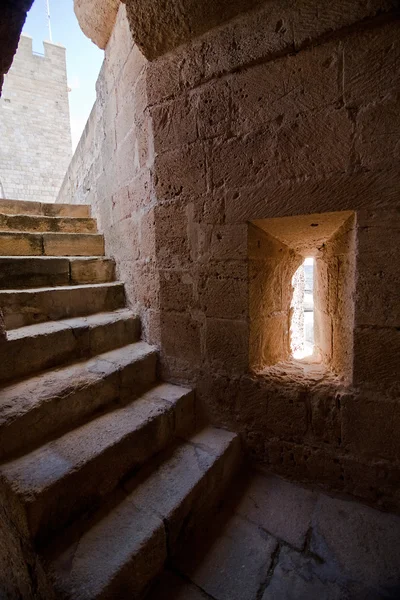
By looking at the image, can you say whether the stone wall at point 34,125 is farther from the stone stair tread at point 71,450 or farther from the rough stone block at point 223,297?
the stone stair tread at point 71,450

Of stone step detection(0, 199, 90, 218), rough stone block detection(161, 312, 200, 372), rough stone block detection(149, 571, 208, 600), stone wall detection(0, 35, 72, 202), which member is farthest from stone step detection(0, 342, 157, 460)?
stone wall detection(0, 35, 72, 202)

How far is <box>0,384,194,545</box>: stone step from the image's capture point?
3.63ft

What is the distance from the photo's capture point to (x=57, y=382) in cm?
159

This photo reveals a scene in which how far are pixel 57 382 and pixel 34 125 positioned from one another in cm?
1570

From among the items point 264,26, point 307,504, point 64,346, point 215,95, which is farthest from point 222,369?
point 264,26

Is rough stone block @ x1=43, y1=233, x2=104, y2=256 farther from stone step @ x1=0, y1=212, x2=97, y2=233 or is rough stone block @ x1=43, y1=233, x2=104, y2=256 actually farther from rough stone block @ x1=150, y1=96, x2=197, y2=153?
rough stone block @ x1=150, y1=96, x2=197, y2=153

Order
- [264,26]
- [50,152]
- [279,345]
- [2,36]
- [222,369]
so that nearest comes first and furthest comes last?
1. [2,36]
2. [264,26]
3. [222,369]
4. [279,345]
5. [50,152]

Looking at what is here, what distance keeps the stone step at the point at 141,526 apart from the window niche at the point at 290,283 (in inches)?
29.1

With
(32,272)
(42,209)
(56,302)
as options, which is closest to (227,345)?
(56,302)

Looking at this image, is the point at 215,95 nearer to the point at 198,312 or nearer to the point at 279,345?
the point at 198,312

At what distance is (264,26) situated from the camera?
5.13 ft

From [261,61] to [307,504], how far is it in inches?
104

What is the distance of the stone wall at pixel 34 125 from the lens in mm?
12117

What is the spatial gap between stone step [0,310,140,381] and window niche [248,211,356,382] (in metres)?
1.05
